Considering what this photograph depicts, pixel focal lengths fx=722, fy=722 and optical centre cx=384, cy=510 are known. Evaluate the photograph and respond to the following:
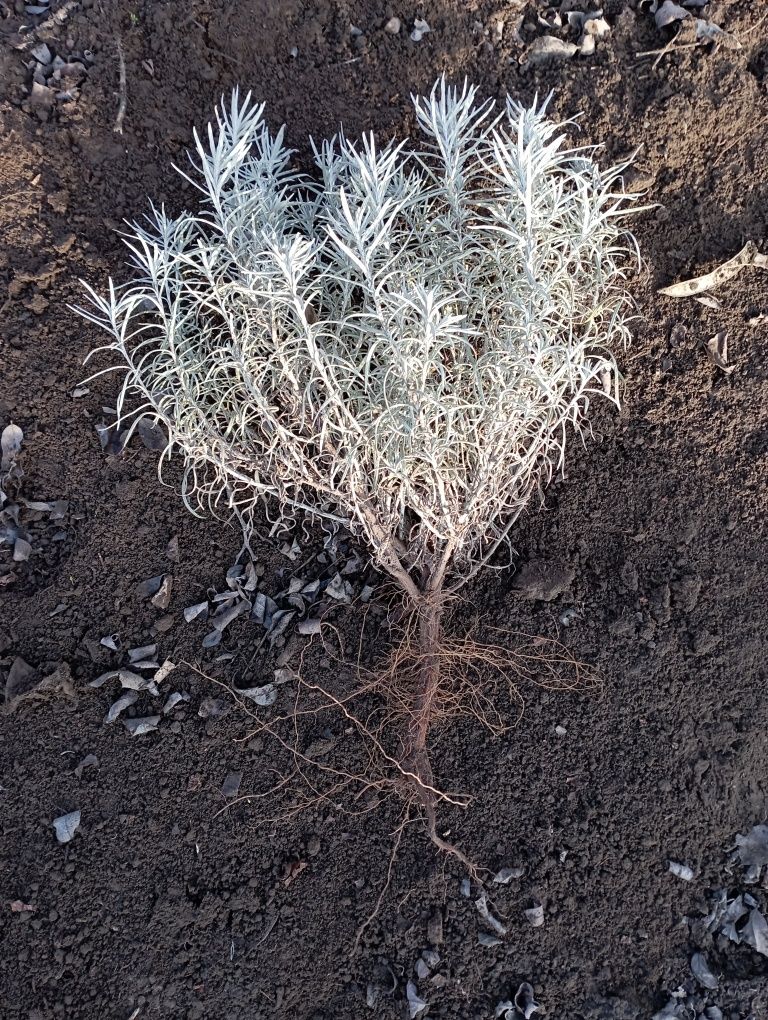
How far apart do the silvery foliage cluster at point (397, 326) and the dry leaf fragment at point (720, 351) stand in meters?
0.36

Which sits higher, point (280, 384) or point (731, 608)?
point (280, 384)

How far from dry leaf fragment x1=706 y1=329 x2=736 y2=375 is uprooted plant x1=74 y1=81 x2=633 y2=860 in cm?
26

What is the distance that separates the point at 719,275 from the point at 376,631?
4.55ft

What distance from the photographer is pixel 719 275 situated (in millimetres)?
2025

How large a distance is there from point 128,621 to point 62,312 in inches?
35.5

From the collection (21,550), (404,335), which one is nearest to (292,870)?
(21,550)

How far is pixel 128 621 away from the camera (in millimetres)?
2023

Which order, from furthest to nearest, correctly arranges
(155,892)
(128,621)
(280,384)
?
(128,621)
(155,892)
(280,384)

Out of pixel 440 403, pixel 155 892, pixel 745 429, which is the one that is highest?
pixel 440 403

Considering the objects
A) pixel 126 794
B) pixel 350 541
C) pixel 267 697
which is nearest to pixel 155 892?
pixel 126 794

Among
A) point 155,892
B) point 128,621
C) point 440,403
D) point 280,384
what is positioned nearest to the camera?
point 440,403

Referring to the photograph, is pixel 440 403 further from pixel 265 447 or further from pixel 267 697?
pixel 267 697

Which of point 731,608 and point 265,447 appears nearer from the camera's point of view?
point 265,447

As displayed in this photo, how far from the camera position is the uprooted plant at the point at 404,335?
5.18 ft
